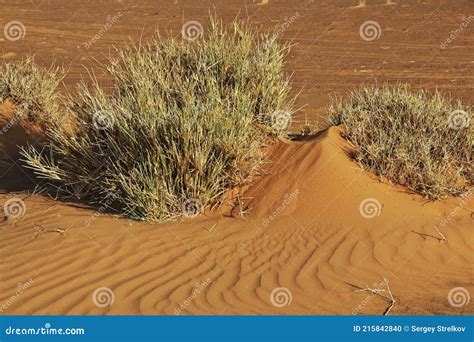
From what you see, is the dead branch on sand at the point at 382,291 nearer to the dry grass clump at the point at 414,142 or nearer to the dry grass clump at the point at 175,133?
the dry grass clump at the point at 414,142

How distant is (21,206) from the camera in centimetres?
781

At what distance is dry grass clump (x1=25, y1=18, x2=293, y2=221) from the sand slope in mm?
257

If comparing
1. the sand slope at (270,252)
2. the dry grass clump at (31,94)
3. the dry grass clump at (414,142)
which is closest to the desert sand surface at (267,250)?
the sand slope at (270,252)

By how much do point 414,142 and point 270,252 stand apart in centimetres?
192

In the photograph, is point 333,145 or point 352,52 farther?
point 352,52

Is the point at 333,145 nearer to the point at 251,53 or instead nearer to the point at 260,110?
the point at 260,110

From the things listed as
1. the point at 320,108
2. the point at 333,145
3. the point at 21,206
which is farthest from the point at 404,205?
the point at 320,108

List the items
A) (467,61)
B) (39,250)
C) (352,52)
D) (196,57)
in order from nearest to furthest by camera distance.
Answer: (39,250)
(196,57)
(467,61)
(352,52)

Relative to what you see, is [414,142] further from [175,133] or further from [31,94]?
[31,94]

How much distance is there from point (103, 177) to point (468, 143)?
358 centimetres

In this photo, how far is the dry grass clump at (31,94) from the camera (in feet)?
34.0

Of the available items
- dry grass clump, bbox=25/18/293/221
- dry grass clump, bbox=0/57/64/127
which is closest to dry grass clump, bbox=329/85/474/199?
dry grass clump, bbox=25/18/293/221

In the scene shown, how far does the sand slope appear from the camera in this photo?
5.51 metres

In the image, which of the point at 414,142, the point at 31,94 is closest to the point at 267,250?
the point at 414,142
